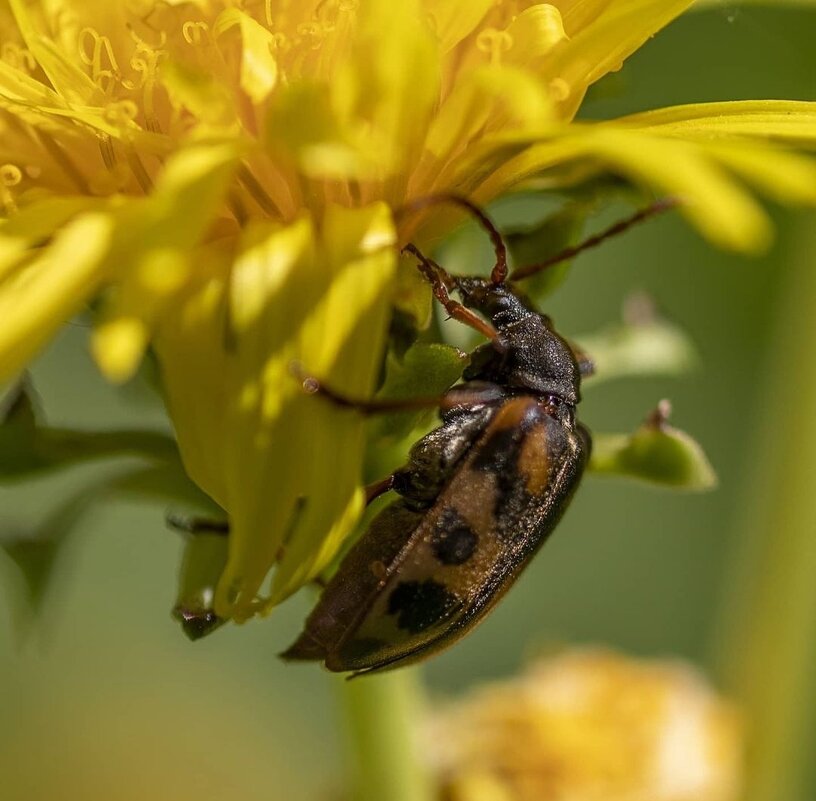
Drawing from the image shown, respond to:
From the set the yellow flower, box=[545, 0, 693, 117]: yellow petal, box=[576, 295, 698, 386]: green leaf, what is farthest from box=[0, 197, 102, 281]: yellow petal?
box=[576, 295, 698, 386]: green leaf

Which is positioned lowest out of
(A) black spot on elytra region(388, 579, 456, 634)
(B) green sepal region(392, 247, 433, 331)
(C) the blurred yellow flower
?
(C) the blurred yellow flower

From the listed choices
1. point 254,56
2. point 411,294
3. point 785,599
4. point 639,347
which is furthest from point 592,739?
point 254,56

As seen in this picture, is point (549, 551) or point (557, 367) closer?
point (557, 367)

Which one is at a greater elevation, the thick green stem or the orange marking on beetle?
the orange marking on beetle

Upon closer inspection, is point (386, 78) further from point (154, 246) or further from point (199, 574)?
point (199, 574)

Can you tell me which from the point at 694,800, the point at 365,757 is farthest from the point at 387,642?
the point at 694,800

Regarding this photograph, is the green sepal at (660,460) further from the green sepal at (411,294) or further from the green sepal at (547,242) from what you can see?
the green sepal at (411,294)

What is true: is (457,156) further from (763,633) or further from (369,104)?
(763,633)

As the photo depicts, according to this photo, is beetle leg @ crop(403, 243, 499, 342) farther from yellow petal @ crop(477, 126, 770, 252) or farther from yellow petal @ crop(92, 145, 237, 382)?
yellow petal @ crop(92, 145, 237, 382)
